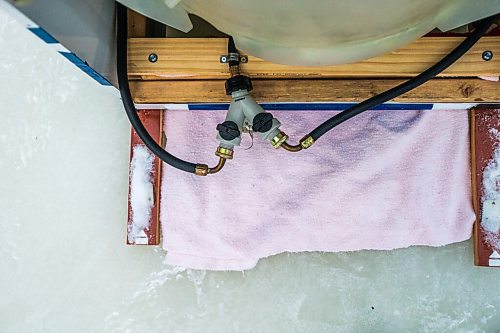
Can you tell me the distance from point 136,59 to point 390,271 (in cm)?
62

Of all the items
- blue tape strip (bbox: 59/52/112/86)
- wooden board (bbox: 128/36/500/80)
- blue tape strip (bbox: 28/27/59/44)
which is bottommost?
blue tape strip (bbox: 28/27/59/44)

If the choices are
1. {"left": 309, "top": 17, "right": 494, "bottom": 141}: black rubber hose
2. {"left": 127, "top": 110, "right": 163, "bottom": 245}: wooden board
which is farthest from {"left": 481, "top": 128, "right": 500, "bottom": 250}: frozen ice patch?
{"left": 127, "top": 110, "right": 163, "bottom": 245}: wooden board

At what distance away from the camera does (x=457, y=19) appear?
0.75 meters

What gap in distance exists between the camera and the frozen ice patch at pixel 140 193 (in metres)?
1.15

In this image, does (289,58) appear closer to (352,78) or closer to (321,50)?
(321,50)

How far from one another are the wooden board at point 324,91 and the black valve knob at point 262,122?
0.11m

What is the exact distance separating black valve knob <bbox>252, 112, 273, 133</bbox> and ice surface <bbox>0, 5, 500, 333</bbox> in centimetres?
37

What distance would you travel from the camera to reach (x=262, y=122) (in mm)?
884

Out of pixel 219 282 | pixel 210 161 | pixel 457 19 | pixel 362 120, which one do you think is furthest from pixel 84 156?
pixel 457 19

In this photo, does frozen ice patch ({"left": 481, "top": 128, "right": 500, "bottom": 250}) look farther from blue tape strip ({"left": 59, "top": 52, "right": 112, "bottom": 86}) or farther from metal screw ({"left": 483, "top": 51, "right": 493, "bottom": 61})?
blue tape strip ({"left": 59, "top": 52, "right": 112, "bottom": 86})

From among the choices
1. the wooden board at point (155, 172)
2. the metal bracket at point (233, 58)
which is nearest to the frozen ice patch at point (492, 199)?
the metal bracket at point (233, 58)

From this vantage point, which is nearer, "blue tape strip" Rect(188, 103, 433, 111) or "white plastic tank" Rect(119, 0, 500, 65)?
"white plastic tank" Rect(119, 0, 500, 65)

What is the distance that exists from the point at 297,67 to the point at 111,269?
1.85 ft

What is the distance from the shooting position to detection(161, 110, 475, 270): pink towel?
1132mm
